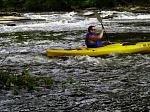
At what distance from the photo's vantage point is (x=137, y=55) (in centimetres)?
1702

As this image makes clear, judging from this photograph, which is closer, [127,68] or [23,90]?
[23,90]

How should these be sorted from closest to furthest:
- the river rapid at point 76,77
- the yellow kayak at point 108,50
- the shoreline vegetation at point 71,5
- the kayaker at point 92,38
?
the river rapid at point 76,77, the yellow kayak at point 108,50, the kayaker at point 92,38, the shoreline vegetation at point 71,5

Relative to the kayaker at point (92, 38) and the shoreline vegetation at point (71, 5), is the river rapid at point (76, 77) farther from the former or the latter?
the shoreline vegetation at point (71, 5)

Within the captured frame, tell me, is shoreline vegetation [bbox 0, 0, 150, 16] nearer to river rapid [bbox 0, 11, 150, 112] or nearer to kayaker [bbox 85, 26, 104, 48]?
river rapid [bbox 0, 11, 150, 112]

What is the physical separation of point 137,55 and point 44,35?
10.4m

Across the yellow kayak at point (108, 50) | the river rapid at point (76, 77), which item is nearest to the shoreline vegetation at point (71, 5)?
the river rapid at point (76, 77)

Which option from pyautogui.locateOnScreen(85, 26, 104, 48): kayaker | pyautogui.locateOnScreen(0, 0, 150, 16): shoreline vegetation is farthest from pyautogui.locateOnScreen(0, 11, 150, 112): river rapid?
pyautogui.locateOnScreen(0, 0, 150, 16): shoreline vegetation

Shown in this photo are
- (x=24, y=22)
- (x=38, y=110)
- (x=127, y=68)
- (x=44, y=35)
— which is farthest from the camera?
(x=24, y=22)

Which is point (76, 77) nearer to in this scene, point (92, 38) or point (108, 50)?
point (108, 50)

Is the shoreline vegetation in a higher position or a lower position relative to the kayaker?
lower

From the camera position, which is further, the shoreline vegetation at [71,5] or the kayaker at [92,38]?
the shoreline vegetation at [71,5]

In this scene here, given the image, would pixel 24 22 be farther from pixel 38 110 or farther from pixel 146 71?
pixel 38 110

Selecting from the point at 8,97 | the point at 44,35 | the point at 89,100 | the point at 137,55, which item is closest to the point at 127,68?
the point at 137,55

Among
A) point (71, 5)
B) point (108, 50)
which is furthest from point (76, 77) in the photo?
point (71, 5)
